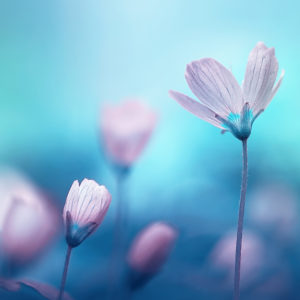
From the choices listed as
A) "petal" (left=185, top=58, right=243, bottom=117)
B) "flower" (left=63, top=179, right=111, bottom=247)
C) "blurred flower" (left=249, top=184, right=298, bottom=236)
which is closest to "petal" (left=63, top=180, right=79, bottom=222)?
"flower" (left=63, top=179, right=111, bottom=247)

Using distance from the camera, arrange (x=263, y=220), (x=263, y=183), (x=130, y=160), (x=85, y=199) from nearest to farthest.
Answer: (x=85, y=199) → (x=130, y=160) → (x=263, y=220) → (x=263, y=183)

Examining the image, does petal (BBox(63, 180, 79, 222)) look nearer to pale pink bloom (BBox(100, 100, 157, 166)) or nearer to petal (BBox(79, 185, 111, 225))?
petal (BBox(79, 185, 111, 225))

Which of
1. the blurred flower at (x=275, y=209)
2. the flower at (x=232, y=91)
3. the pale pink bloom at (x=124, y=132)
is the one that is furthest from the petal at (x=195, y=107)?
the blurred flower at (x=275, y=209)

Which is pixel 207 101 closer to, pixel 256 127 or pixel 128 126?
pixel 128 126

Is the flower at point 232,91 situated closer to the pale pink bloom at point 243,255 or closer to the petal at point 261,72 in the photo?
the petal at point 261,72

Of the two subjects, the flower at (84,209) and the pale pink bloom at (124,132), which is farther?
the pale pink bloom at (124,132)

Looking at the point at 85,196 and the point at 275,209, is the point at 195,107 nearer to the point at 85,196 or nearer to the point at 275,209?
the point at 85,196

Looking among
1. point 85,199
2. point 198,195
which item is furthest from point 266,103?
point 198,195
